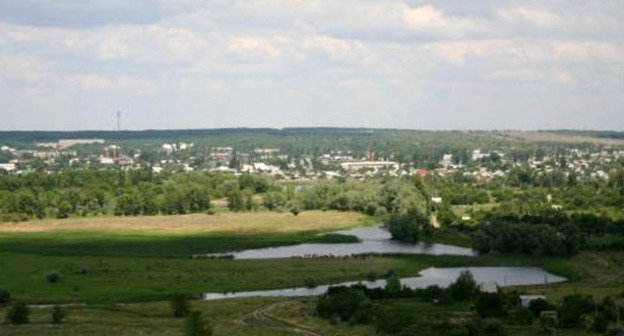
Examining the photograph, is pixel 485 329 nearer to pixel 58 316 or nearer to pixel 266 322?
pixel 266 322

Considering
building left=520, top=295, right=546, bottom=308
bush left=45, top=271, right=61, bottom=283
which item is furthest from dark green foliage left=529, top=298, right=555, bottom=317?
bush left=45, top=271, right=61, bottom=283

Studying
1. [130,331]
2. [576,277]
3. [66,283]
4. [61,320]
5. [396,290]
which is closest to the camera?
[130,331]

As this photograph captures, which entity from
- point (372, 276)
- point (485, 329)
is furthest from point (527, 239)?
point (485, 329)

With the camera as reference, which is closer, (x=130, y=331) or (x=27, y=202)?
(x=130, y=331)

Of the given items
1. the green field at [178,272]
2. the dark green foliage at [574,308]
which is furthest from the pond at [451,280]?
the dark green foliage at [574,308]

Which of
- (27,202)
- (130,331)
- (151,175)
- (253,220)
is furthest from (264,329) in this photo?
(151,175)

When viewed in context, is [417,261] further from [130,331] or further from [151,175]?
[151,175]
